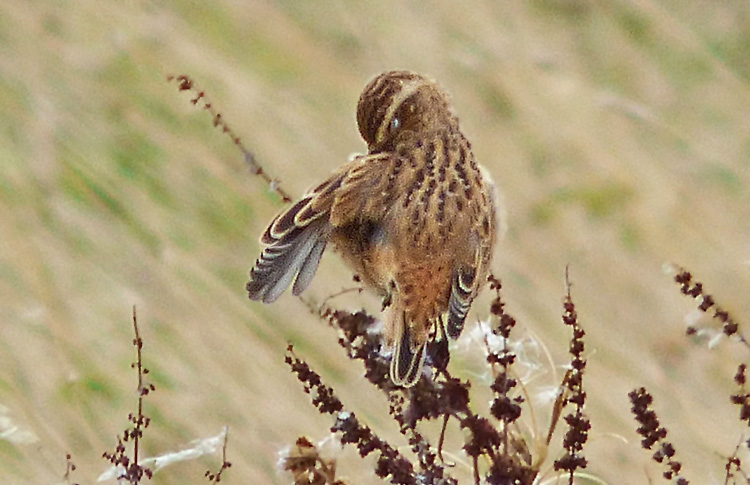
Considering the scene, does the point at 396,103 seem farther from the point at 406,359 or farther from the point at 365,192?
the point at 406,359

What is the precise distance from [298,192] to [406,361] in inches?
42.3

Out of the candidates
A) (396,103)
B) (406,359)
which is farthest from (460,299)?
(396,103)

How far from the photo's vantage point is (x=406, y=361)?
918mm

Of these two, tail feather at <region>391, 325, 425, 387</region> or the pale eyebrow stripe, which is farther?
the pale eyebrow stripe

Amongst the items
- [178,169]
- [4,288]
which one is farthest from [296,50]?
[4,288]

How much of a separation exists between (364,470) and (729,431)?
73 cm

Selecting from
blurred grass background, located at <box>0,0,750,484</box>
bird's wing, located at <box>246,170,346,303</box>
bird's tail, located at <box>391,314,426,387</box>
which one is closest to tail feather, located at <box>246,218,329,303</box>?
bird's wing, located at <box>246,170,346,303</box>

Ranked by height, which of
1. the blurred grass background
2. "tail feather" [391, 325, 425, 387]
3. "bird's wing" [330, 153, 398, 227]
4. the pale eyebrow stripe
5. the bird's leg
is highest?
the blurred grass background

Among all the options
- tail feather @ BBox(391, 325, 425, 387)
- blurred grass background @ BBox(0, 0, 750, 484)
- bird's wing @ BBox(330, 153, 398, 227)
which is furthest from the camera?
blurred grass background @ BBox(0, 0, 750, 484)

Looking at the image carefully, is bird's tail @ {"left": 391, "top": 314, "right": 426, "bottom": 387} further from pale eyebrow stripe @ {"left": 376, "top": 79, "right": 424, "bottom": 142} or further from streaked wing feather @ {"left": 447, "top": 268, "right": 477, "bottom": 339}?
pale eyebrow stripe @ {"left": 376, "top": 79, "right": 424, "bottom": 142}

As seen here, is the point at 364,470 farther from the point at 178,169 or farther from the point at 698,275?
the point at 698,275

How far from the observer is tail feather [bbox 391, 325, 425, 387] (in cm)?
90

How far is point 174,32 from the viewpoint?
206 centimetres

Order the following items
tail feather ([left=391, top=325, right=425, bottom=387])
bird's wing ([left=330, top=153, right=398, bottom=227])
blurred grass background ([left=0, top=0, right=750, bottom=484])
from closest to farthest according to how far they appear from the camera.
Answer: tail feather ([left=391, top=325, right=425, bottom=387]) < bird's wing ([left=330, top=153, right=398, bottom=227]) < blurred grass background ([left=0, top=0, right=750, bottom=484])
